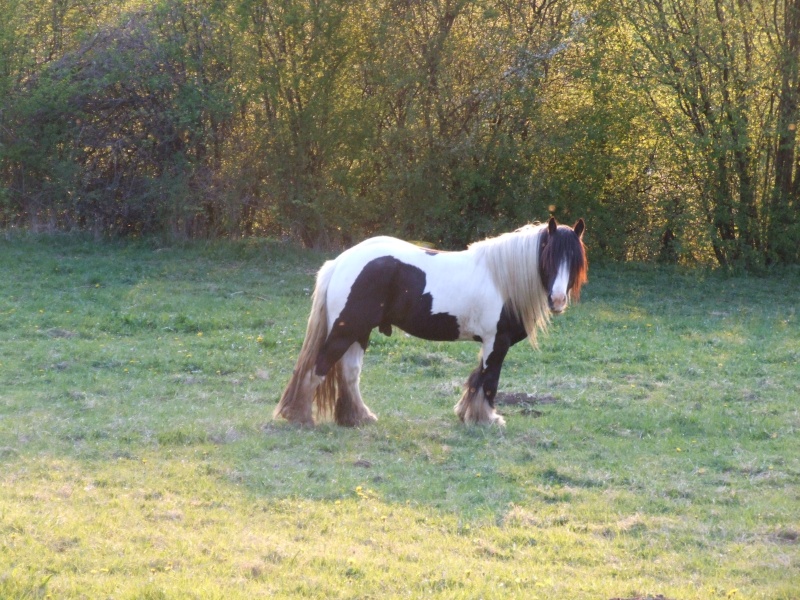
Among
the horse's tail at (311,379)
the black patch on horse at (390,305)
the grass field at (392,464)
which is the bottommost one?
the grass field at (392,464)

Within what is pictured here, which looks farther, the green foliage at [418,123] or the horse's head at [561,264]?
the green foliage at [418,123]

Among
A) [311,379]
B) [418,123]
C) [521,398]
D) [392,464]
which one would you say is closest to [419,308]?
[311,379]

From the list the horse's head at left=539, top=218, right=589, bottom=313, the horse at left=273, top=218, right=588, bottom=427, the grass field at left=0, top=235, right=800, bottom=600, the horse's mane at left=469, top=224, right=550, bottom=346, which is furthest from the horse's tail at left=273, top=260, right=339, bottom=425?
the horse's head at left=539, top=218, right=589, bottom=313

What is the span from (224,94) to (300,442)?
1201 cm

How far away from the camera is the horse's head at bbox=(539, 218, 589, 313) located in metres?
7.68

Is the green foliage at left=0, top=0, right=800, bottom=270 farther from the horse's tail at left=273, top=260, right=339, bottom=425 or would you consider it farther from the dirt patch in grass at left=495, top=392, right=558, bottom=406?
the horse's tail at left=273, top=260, right=339, bottom=425

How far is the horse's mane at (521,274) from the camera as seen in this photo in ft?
26.2

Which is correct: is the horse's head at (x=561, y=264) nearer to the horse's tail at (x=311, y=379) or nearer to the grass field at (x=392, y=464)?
the grass field at (x=392, y=464)

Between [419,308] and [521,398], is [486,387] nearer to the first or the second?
[419,308]

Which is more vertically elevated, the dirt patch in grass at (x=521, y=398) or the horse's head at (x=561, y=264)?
the horse's head at (x=561, y=264)

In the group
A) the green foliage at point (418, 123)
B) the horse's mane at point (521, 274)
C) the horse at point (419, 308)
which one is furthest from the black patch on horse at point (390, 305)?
the green foliage at point (418, 123)

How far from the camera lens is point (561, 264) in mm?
7719

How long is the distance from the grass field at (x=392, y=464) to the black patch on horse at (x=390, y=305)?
2.76 feet

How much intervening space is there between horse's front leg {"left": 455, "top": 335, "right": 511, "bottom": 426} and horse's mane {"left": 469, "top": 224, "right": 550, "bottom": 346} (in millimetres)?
302
